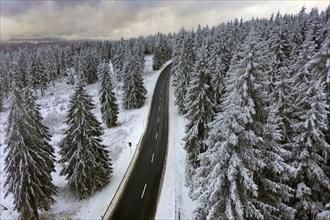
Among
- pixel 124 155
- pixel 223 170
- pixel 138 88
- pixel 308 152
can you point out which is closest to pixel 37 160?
pixel 124 155

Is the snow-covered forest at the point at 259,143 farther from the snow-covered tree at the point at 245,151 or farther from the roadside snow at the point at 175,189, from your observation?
the roadside snow at the point at 175,189

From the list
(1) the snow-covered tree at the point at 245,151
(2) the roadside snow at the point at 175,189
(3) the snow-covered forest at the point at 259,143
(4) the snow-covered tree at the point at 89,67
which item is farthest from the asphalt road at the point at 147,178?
(4) the snow-covered tree at the point at 89,67

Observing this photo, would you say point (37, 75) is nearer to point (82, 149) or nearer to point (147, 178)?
point (82, 149)

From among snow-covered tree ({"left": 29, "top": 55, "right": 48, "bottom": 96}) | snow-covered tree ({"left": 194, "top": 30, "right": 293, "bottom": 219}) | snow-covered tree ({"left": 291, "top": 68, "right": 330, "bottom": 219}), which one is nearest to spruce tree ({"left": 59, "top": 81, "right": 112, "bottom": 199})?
snow-covered tree ({"left": 194, "top": 30, "right": 293, "bottom": 219})

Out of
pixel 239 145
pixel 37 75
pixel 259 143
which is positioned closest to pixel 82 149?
pixel 239 145

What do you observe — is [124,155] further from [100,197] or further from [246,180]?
[246,180]

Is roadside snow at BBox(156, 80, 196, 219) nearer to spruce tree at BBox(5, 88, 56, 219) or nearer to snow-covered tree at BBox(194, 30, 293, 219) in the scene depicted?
snow-covered tree at BBox(194, 30, 293, 219)
